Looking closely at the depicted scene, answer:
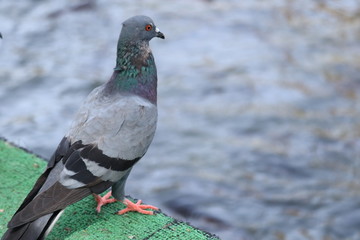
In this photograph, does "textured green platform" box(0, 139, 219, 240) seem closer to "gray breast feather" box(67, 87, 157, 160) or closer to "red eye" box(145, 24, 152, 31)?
"gray breast feather" box(67, 87, 157, 160)

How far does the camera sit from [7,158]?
429cm

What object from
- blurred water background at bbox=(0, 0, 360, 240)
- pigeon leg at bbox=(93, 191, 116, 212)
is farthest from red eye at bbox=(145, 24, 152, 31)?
blurred water background at bbox=(0, 0, 360, 240)

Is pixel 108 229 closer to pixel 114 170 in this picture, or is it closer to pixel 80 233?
pixel 80 233

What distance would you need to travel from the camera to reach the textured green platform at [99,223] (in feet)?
11.3

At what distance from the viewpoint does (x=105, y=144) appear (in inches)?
131

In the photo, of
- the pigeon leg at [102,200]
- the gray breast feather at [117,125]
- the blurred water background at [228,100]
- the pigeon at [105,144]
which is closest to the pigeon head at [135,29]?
the pigeon at [105,144]

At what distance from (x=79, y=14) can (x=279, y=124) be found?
4.20 metres

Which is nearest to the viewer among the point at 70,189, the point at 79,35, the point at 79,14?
the point at 70,189

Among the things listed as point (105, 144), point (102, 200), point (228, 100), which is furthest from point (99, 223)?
point (228, 100)

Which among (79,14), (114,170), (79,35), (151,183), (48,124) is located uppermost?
(79,14)

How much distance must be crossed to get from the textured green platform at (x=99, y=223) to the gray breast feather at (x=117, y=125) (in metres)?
0.44

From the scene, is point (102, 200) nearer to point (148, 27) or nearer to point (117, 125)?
point (117, 125)

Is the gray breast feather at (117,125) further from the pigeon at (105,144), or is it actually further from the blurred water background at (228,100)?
the blurred water background at (228,100)

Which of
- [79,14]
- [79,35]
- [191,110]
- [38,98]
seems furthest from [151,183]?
[79,14]
